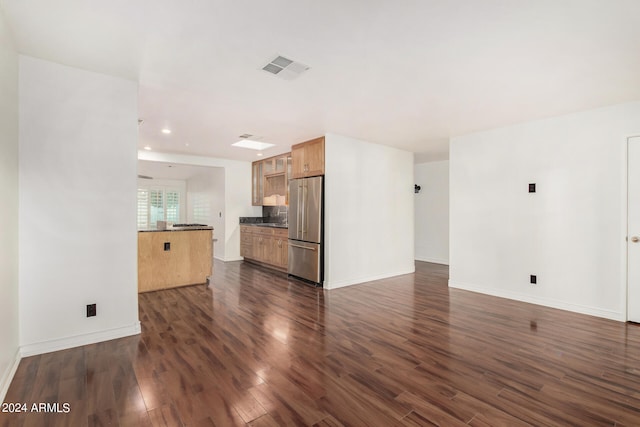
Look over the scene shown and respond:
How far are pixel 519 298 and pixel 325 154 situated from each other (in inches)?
138

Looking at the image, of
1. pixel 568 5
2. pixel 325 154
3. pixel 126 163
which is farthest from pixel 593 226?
pixel 126 163

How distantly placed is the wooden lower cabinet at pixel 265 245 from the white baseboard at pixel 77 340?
3246mm

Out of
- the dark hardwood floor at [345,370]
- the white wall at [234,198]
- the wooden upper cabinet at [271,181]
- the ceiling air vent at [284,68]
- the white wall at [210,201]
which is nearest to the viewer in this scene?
the dark hardwood floor at [345,370]

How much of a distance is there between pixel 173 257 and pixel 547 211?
5.48 m

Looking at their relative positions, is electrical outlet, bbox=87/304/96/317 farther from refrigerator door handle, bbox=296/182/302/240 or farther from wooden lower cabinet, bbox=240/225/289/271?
wooden lower cabinet, bbox=240/225/289/271

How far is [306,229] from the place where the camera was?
531 centimetres

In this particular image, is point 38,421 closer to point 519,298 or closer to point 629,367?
point 629,367

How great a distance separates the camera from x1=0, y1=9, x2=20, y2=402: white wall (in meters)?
2.11

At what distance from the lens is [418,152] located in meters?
6.43

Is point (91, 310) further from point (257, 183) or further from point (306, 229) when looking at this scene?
point (257, 183)

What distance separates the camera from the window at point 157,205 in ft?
33.4

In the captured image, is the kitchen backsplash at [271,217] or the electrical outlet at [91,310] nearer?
the electrical outlet at [91,310]

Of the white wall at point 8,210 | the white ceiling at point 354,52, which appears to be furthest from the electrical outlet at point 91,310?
the white ceiling at point 354,52

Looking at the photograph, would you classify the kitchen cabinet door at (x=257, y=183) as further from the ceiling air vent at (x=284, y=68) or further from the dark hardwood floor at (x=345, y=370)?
the ceiling air vent at (x=284, y=68)
